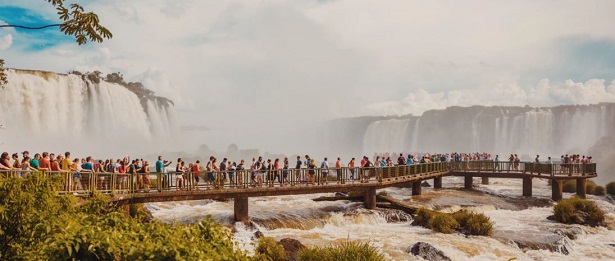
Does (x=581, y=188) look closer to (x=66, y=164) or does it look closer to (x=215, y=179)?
(x=215, y=179)

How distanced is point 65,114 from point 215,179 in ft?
152

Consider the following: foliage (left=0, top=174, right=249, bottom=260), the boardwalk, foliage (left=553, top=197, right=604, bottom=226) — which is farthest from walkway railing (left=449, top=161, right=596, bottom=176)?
foliage (left=0, top=174, right=249, bottom=260)

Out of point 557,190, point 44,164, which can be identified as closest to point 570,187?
point 557,190

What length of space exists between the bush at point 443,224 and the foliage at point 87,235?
1614 centimetres

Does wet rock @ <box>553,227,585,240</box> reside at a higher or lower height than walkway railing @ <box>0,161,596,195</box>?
lower

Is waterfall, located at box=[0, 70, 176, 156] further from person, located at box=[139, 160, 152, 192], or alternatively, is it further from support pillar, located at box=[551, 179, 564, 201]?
support pillar, located at box=[551, 179, 564, 201]

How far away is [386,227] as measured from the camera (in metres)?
22.8

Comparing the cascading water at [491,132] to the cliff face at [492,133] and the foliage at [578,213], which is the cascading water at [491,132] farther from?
the foliage at [578,213]

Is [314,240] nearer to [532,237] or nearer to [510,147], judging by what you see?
[532,237]

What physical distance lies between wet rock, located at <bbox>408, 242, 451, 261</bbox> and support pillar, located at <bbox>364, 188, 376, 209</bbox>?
8.73 metres

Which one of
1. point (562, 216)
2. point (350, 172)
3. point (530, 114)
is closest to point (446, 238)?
point (350, 172)

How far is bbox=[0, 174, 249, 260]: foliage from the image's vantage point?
536 centimetres

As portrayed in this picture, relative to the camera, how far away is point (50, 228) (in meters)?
6.16

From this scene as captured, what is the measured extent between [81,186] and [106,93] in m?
52.2
